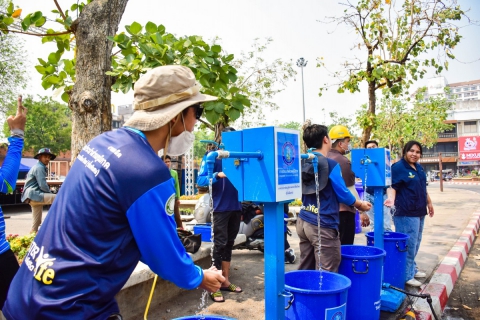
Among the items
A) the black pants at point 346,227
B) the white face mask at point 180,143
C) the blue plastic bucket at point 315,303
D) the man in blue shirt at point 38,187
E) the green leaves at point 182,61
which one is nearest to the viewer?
the white face mask at point 180,143

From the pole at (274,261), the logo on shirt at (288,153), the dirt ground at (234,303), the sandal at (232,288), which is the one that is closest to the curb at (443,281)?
the dirt ground at (234,303)

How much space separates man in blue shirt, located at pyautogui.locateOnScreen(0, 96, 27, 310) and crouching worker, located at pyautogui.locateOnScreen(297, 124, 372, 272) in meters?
2.20

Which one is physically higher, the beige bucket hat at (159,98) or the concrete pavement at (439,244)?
the beige bucket hat at (159,98)

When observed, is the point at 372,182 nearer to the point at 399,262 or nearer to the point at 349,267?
the point at 399,262

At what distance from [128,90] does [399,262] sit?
3.40 metres

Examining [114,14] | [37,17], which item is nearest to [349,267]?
[114,14]

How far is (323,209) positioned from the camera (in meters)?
3.25

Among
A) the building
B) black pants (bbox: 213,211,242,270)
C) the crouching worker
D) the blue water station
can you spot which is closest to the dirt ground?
black pants (bbox: 213,211,242,270)

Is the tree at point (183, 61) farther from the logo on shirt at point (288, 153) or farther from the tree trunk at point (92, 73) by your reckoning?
the logo on shirt at point (288, 153)

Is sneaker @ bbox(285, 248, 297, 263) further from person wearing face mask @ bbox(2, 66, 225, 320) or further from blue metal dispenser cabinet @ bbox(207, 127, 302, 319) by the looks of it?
person wearing face mask @ bbox(2, 66, 225, 320)

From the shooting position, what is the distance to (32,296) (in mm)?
1271

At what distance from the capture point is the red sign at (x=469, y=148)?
4700 cm

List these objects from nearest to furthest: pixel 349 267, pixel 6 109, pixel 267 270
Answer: pixel 267 270 → pixel 349 267 → pixel 6 109

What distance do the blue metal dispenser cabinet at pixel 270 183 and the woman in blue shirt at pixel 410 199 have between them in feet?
9.32
